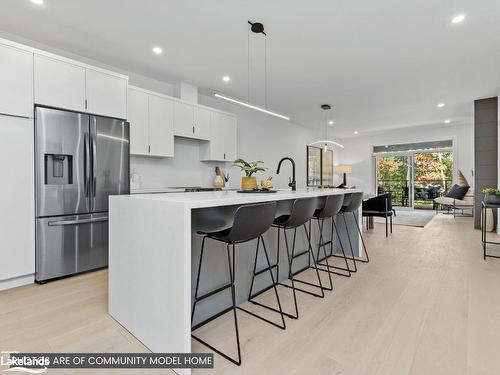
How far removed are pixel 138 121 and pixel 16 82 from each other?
1.36 m

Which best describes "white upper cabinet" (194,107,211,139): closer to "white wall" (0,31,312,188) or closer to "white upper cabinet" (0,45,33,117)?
"white wall" (0,31,312,188)

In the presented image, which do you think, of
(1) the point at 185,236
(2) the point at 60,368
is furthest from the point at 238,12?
(2) the point at 60,368

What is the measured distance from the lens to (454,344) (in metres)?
1.70

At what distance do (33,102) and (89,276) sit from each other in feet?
6.12

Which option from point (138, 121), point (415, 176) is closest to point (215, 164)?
point (138, 121)

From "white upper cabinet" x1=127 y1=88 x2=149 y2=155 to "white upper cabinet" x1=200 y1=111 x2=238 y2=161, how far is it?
1194mm

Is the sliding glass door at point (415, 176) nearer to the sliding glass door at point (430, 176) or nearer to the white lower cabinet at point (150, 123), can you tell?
the sliding glass door at point (430, 176)

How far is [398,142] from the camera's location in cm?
897

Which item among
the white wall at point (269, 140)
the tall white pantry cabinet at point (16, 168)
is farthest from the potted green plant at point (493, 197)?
the tall white pantry cabinet at point (16, 168)

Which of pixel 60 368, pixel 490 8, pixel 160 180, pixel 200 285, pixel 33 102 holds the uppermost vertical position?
pixel 490 8

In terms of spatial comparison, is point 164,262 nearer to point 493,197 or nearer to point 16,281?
point 16,281

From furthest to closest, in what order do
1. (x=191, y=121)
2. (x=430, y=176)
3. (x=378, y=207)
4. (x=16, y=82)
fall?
1. (x=430, y=176)
2. (x=378, y=207)
3. (x=191, y=121)
4. (x=16, y=82)

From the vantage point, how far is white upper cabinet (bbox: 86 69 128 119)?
10.1 ft

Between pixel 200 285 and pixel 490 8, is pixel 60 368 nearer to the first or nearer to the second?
pixel 200 285
